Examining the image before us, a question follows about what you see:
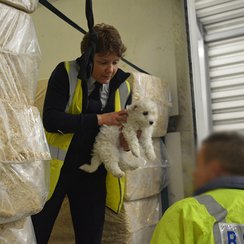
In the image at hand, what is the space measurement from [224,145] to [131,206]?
128 centimetres

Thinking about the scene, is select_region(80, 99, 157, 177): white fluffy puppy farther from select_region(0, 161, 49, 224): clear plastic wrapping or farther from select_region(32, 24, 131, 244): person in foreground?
select_region(0, 161, 49, 224): clear plastic wrapping

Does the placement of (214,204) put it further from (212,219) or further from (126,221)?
(126,221)

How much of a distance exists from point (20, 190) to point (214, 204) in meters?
0.58

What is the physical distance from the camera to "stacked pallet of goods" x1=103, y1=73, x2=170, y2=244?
1938mm

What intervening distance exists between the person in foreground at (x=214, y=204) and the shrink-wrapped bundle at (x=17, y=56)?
2.02ft

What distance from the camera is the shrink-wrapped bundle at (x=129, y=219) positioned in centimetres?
192

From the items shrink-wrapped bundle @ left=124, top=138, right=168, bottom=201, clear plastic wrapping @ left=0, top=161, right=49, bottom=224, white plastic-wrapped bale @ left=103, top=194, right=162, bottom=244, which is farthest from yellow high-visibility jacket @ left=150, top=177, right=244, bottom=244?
white plastic-wrapped bale @ left=103, top=194, right=162, bottom=244

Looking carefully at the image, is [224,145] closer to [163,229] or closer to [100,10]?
[163,229]

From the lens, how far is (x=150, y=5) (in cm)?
256

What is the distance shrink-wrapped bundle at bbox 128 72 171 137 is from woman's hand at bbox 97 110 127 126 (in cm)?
60

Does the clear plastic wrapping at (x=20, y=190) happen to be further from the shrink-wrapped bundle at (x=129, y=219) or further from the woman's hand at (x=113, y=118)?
the shrink-wrapped bundle at (x=129, y=219)

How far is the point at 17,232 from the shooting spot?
3.52ft

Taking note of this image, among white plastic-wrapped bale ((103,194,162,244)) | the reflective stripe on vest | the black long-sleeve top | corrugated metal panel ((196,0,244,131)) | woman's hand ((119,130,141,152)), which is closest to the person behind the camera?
the reflective stripe on vest

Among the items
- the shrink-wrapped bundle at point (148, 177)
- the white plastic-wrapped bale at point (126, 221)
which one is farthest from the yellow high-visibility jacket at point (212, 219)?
the white plastic-wrapped bale at point (126, 221)
